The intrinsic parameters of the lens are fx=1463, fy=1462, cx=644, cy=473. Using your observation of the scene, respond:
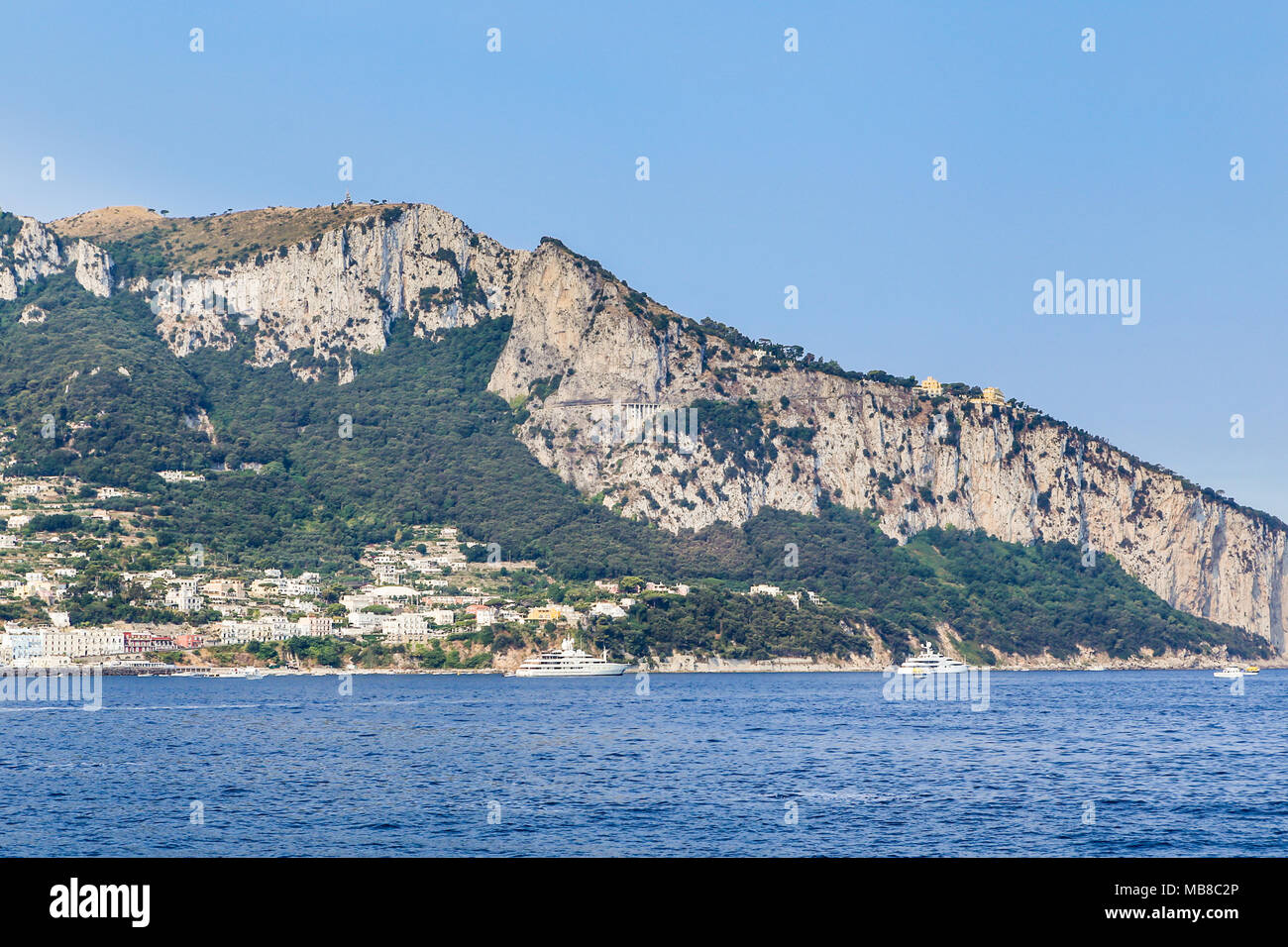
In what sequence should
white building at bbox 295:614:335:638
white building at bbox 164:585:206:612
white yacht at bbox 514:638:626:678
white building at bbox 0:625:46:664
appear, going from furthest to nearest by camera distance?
white building at bbox 164:585:206:612 → white building at bbox 295:614:335:638 → white yacht at bbox 514:638:626:678 → white building at bbox 0:625:46:664

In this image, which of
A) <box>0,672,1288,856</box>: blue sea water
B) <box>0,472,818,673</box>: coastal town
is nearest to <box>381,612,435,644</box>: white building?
<box>0,472,818,673</box>: coastal town

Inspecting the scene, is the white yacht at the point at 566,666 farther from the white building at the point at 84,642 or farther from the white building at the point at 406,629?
the white building at the point at 84,642

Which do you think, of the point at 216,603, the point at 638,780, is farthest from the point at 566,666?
the point at 638,780

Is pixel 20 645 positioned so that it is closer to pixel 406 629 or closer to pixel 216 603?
pixel 216 603

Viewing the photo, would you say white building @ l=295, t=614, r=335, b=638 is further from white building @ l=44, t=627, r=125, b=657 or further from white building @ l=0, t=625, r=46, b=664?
white building @ l=0, t=625, r=46, b=664

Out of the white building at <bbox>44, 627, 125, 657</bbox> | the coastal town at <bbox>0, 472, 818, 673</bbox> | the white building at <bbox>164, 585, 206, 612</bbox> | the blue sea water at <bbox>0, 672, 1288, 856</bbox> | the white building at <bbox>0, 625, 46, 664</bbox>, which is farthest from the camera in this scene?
the white building at <bbox>164, 585, 206, 612</bbox>

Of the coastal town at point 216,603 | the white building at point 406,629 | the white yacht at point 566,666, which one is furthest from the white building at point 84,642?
the white yacht at point 566,666
